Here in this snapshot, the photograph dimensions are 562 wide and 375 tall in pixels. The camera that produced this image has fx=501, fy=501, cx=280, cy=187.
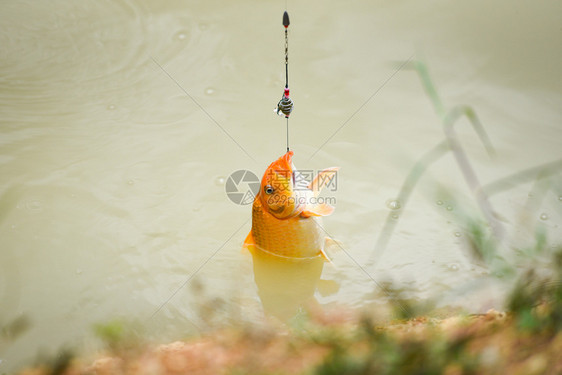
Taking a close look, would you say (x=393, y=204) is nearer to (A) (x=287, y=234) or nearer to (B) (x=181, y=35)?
(A) (x=287, y=234)

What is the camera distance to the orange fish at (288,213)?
2146 millimetres

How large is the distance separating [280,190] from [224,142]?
1.06m

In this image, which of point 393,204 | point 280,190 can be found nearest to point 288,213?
point 280,190

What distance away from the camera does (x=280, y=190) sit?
2148mm

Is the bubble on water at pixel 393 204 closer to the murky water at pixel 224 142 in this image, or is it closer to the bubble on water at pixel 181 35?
the murky water at pixel 224 142

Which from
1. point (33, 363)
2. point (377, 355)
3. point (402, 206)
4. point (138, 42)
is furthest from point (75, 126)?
point (377, 355)

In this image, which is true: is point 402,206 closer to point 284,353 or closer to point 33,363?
point 284,353

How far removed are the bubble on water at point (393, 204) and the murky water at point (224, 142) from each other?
0.04 ft

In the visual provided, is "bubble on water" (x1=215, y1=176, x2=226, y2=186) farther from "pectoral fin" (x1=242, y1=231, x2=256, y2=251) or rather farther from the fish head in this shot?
the fish head

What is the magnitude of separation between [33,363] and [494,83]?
3.03 metres

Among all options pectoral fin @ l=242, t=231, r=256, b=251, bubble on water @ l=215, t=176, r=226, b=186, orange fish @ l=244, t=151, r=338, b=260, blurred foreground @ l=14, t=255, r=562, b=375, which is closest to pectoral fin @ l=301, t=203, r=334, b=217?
orange fish @ l=244, t=151, r=338, b=260

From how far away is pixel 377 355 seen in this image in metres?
1.14

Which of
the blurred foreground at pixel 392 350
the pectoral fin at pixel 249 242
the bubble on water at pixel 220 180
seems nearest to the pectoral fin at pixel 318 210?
the pectoral fin at pixel 249 242

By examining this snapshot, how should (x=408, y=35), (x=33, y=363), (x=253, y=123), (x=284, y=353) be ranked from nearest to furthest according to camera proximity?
(x=284, y=353) → (x=33, y=363) → (x=253, y=123) → (x=408, y=35)
